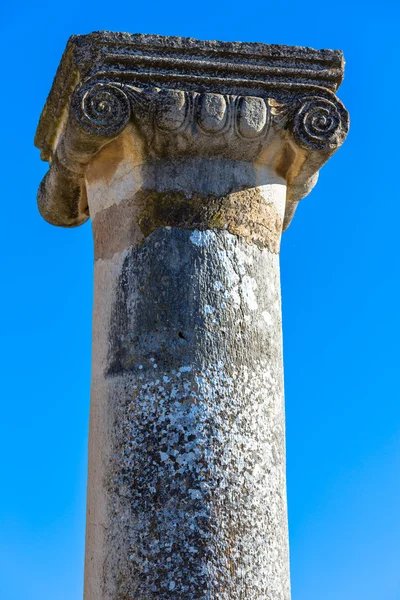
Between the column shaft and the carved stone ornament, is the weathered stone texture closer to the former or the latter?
the column shaft

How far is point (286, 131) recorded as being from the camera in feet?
16.4

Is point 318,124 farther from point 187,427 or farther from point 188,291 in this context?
point 187,427

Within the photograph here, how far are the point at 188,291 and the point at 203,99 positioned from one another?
0.95 metres

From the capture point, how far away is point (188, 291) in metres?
4.64

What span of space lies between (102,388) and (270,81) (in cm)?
174

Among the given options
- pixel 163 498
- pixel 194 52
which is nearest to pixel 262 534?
pixel 163 498

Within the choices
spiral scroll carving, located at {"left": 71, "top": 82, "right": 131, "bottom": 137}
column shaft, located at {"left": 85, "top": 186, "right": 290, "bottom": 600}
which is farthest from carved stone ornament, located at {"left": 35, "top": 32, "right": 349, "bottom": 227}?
column shaft, located at {"left": 85, "top": 186, "right": 290, "bottom": 600}

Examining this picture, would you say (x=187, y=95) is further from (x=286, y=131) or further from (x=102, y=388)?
(x=102, y=388)

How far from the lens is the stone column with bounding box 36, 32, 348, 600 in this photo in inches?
172

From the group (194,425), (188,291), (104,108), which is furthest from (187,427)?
(104,108)

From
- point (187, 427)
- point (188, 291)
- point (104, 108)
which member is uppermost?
point (104, 108)

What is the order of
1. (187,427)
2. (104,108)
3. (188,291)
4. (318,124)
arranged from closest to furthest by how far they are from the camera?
(187,427) < (188,291) < (104,108) < (318,124)

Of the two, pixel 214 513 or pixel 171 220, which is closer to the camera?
pixel 214 513

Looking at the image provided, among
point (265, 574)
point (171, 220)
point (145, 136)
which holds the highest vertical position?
point (145, 136)
